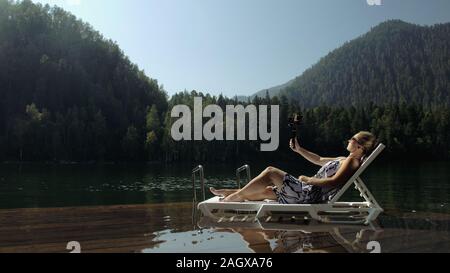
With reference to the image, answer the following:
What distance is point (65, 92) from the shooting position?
124 meters

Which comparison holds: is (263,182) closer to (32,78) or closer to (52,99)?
(52,99)

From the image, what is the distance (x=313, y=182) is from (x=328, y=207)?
0.40m

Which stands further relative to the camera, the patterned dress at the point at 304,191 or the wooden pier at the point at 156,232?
the patterned dress at the point at 304,191

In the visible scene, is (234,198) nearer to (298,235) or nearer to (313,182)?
(313,182)

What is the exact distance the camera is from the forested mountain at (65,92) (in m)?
100

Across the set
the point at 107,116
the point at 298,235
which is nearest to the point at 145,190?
the point at 298,235

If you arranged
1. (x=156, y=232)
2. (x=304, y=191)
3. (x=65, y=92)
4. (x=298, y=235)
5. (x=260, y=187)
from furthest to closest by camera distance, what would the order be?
1. (x=65, y=92)
2. (x=260, y=187)
3. (x=304, y=191)
4. (x=156, y=232)
5. (x=298, y=235)

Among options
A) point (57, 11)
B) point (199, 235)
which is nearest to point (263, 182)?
point (199, 235)

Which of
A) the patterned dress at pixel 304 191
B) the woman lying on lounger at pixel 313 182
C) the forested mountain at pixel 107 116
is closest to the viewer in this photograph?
the woman lying on lounger at pixel 313 182

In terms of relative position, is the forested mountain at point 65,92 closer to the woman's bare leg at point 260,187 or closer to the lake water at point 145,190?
the lake water at point 145,190

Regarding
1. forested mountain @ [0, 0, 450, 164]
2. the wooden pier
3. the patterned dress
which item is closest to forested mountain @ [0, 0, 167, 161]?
forested mountain @ [0, 0, 450, 164]

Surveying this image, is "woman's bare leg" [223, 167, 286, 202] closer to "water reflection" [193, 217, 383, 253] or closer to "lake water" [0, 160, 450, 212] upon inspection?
"water reflection" [193, 217, 383, 253]

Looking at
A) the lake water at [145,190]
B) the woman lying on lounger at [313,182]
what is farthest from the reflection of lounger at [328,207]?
the lake water at [145,190]

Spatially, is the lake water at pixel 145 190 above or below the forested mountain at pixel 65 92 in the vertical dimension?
below
